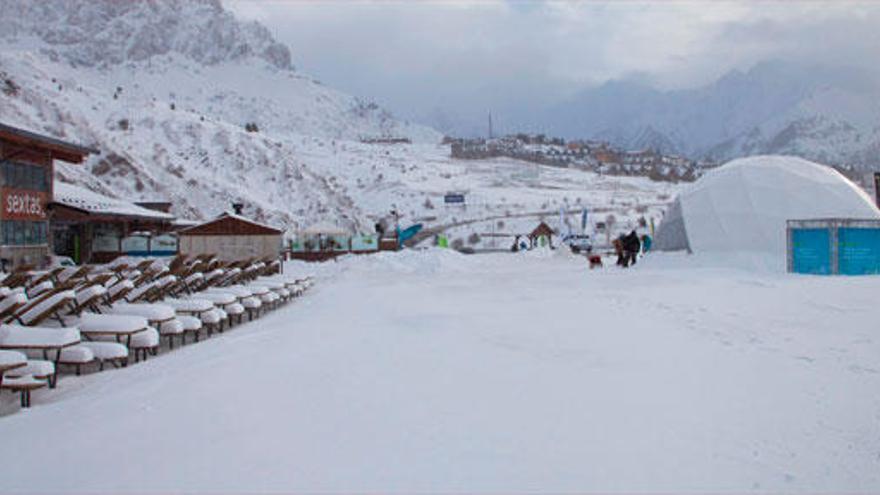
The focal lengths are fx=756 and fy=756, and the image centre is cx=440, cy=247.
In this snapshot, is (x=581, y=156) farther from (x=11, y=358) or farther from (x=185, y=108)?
(x=11, y=358)

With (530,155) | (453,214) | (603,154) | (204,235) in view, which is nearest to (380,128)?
(530,155)

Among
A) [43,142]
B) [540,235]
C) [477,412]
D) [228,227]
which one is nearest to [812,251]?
[477,412]

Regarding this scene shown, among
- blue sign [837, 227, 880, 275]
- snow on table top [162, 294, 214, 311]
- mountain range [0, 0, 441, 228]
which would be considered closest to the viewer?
snow on table top [162, 294, 214, 311]

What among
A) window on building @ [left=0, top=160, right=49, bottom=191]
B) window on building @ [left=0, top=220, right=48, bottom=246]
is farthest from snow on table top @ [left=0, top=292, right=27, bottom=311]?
window on building @ [left=0, top=160, right=49, bottom=191]

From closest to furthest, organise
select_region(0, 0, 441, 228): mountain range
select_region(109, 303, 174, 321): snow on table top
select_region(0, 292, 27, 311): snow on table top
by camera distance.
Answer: select_region(0, 292, 27, 311): snow on table top → select_region(109, 303, 174, 321): snow on table top → select_region(0, 0, 441, 228): mountain range

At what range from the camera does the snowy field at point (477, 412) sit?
4.41 m

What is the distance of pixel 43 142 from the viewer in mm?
22438

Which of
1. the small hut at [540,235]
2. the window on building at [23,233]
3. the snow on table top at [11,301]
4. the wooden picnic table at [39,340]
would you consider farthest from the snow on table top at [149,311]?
the small hut at [540,235]

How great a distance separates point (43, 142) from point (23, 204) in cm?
224

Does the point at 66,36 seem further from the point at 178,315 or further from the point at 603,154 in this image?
the point at 178,315

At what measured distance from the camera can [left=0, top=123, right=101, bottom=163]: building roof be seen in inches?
815

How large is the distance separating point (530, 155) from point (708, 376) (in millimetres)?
123087

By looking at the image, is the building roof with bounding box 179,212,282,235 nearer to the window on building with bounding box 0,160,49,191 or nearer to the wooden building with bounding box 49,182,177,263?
the wooden building with bounding box 49,182,177,263

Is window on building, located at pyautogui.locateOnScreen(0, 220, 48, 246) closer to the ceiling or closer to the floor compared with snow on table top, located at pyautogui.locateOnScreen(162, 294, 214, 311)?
closer to the ceiling
